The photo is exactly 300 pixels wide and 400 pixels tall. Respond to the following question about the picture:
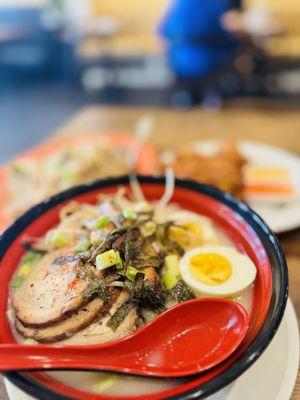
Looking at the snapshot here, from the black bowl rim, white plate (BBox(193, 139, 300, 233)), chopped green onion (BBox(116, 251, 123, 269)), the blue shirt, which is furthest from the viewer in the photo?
the blue shirt

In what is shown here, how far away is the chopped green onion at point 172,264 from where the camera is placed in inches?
42.4

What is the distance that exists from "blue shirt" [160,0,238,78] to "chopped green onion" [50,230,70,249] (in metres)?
3.58

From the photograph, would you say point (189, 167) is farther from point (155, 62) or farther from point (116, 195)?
point (155, 62)

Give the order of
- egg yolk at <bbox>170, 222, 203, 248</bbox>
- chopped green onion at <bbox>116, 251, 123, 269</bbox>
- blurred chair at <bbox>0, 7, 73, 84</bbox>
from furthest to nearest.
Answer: blurred chair at <bbox>0, 7, 73, 84</bbox> → egg yolk at <bbox>170, 222, 203, 248</bbox> → chopped green onion at <bbox>116, 251, 123, 269</bbox>

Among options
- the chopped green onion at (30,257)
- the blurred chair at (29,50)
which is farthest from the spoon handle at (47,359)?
the blurred chair at (29,50)

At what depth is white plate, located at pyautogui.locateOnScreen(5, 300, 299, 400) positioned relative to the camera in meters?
0.85

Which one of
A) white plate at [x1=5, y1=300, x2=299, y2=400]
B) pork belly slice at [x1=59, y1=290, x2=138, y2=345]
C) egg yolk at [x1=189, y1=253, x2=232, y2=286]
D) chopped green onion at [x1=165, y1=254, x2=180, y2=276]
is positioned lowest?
white plate at [x1=5, y1=300, x2=299, y2=400]

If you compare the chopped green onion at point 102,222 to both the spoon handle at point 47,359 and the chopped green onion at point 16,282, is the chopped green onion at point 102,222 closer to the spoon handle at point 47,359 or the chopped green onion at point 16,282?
the chopped green onion at point 16,282

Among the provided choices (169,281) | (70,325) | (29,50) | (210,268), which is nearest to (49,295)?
(70,325)

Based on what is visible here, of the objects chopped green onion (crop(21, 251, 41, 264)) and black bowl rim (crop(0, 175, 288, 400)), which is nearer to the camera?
black bowl rim (crop(0, 175, 288, 400))

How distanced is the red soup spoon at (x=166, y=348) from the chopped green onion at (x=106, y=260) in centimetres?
18

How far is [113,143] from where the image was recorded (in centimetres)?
219

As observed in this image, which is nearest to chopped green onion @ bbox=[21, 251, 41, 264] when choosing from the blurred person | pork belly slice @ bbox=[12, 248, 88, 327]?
pork belly slice @ bbox=[12, 248, 88, 327]

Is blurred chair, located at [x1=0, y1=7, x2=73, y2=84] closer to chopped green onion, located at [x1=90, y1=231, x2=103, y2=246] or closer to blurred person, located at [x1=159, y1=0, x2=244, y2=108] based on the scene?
blurred person, located at [x1=159, y1=0, x2=244, y2=108]
